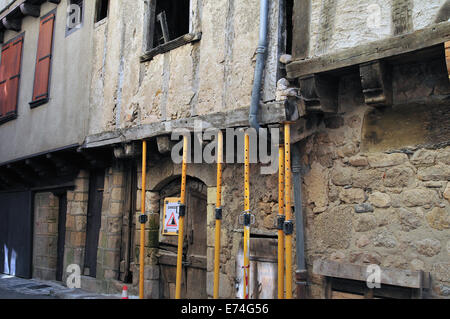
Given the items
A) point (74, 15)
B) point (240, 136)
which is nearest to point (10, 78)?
point (74, 15)

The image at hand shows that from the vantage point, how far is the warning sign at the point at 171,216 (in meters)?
5.98

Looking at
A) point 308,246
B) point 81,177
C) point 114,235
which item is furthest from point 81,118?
point 308,246

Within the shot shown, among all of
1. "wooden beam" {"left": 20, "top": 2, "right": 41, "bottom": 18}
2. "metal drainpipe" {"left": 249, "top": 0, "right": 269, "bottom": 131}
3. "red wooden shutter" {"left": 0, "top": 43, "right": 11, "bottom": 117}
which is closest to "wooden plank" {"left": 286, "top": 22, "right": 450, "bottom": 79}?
"metal drainpipe" {"left": 249, "top": 0, "right": 269, "bottom": 131}

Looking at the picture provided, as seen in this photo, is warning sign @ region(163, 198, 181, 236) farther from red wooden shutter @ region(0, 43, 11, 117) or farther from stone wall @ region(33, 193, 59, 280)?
red wooden shutter @ region(0, 43, 11, 117)

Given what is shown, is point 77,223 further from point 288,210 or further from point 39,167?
point 288,210

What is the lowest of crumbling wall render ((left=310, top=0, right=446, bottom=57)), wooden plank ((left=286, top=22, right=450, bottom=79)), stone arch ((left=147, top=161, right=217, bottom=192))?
stone arch ((left=147, top=161, right=217, bottom=192))

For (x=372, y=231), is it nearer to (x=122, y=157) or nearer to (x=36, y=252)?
(x=122, y=157)

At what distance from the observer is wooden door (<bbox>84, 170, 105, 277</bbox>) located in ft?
23.6

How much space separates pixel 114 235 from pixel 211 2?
3.48 metres

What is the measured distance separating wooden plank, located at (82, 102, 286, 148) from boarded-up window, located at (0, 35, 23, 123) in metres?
3.15

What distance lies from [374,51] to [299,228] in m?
1.72

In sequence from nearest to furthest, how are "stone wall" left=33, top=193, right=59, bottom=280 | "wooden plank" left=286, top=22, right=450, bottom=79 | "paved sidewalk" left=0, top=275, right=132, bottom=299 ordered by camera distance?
"wooden plank" left=286, top=22, right=450, bottom=79
"paved sidewalk" left=0, top=275, right=132, bottom=299
"stone wall" left=33, top=193, right=59, bottom=280

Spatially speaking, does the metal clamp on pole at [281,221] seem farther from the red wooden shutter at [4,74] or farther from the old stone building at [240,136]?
the red wooden shutter at [4,74]
